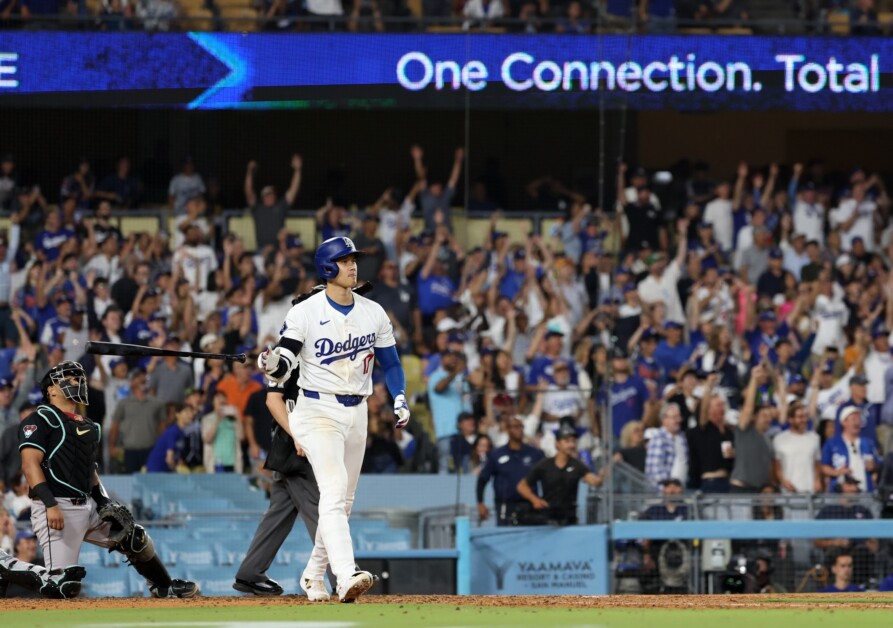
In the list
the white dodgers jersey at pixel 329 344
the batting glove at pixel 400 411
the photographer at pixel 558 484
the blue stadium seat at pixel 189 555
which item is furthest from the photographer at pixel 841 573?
the white dodgers jersey at pixel 329 344

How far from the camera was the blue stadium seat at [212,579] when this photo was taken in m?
11.8

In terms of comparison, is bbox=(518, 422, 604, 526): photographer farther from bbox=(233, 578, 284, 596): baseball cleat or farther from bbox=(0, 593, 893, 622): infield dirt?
bbox=(233, 578, 284, 596): baseball cleat

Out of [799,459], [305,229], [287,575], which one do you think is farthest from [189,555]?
[799,459]

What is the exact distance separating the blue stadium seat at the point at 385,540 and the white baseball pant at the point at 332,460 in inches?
181

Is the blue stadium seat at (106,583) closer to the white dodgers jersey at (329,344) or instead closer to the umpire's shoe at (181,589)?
the umpire's shoe at (181,589)

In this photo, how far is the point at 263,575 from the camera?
7926 mm

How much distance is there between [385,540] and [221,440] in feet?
5.47

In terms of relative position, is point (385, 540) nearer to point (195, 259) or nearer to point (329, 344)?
point (195, 259)

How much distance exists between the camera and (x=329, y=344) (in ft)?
23.9

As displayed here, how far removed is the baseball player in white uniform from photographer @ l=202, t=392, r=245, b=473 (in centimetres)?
550

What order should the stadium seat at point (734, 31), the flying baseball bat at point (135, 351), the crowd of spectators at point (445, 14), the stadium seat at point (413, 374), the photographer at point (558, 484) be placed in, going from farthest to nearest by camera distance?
the stadium seat at point (734, 31), the crowd of spectators at point (445, 14), the stadium seat at point (413, 374), the photographer at point (558, 484), the flying baseball bat at point (135, 351)

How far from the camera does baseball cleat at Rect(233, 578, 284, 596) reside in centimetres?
788

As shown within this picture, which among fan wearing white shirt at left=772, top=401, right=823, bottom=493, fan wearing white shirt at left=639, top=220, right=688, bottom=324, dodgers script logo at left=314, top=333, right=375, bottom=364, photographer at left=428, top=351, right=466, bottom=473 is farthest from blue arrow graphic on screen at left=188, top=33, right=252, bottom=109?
dodgers script logo at left=314, top=333, right=375, bottom=364

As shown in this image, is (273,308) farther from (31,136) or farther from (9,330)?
(31,136)
